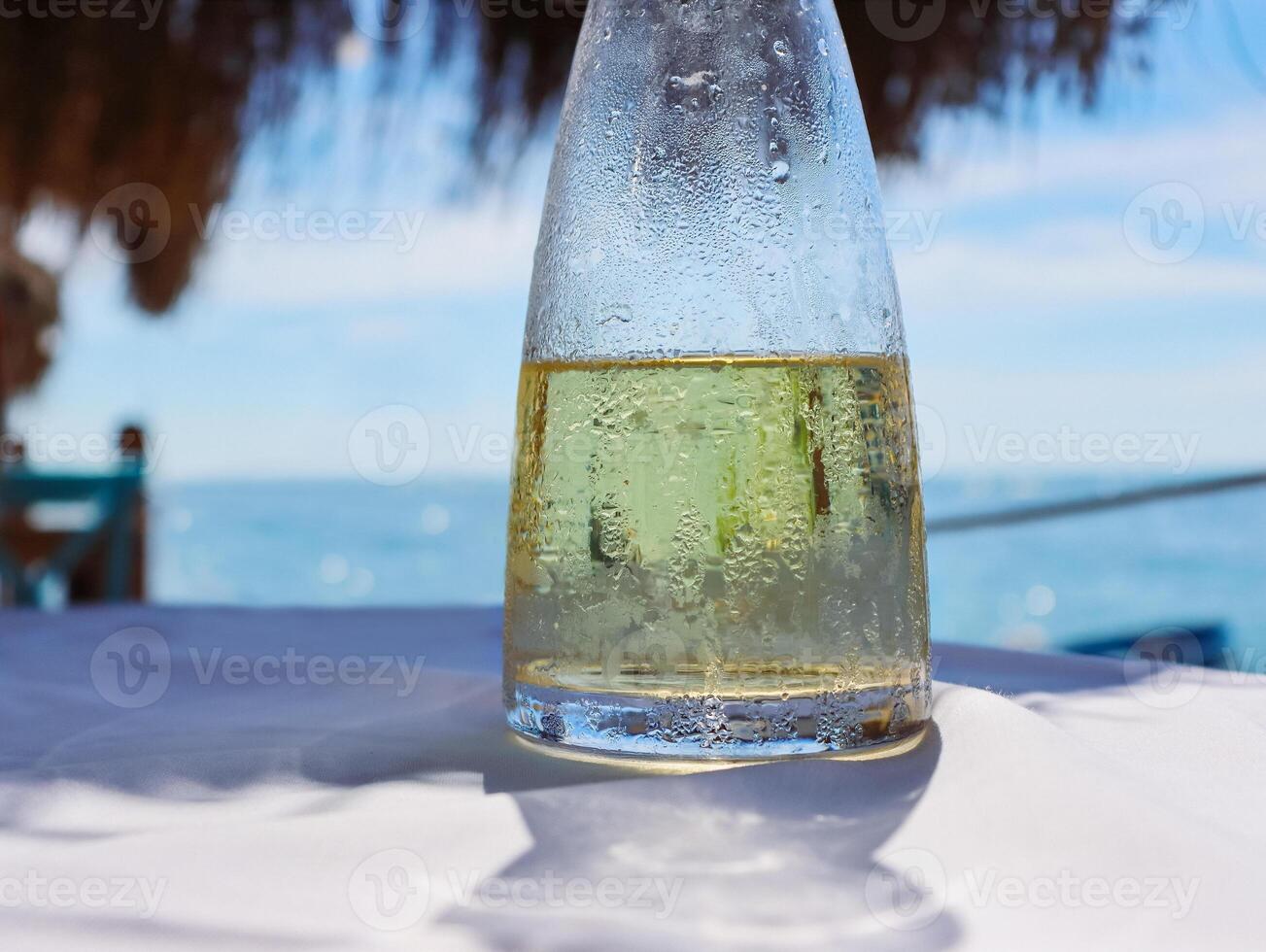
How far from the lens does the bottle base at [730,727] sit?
0.35m

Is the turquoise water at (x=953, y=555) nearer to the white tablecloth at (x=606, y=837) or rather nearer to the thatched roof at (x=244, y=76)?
the thatched roof at (x=244, y=76)

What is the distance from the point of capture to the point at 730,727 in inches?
13.9

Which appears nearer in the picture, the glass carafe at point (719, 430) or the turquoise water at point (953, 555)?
the glass carafe at point (719, 430)

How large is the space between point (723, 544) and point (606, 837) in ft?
0.39

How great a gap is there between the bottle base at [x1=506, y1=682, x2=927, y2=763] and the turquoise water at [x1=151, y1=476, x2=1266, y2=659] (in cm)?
1104

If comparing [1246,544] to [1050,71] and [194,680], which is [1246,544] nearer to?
[1050,71]

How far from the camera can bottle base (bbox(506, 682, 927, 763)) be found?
35cm

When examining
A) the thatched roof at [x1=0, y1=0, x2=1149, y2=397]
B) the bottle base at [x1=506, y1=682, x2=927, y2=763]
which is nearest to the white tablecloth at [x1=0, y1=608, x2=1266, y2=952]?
the bottle base at [x1=506, y1=682, x2=927, y2=763]

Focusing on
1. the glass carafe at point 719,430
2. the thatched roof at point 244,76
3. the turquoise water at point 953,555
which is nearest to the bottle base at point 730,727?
the glass carafe at point 719,430

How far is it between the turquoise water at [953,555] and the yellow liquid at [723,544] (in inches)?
434

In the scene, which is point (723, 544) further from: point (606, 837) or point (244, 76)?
point (244, 76)

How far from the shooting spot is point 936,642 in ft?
2.14

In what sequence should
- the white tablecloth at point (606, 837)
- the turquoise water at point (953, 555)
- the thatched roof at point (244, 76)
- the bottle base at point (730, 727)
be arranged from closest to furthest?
the white tablecloth at point (606, 837)
the bottle base at point (730, 727)
the thatched roof at point (244, 76)
the turquoise water at point (953, 555)

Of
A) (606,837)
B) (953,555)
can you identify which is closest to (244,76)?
(606,837)
